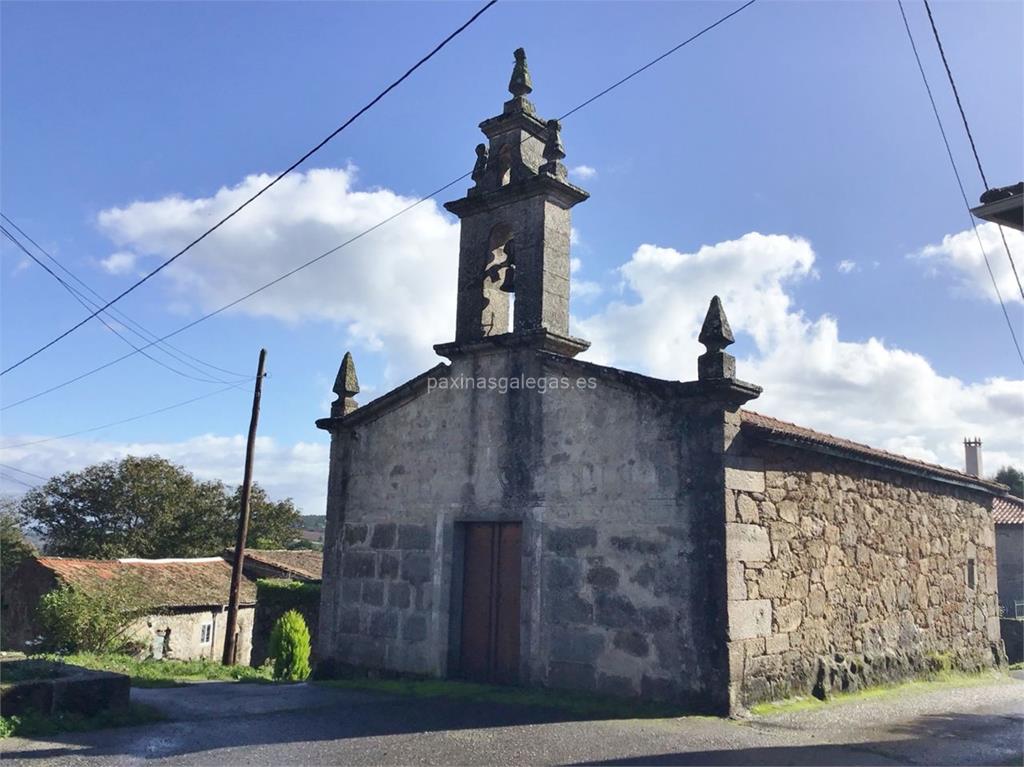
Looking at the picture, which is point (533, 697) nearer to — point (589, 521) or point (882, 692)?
point (589, 521)

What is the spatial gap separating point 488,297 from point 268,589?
1237 centimetres

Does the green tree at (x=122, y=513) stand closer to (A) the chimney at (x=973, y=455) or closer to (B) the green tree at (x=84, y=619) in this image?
(B) the green tree at (x=84, y=619)

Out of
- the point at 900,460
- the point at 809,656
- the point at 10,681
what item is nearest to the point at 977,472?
the point at 900,460

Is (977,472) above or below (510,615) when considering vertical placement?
above

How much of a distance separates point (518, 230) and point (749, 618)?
211 inches

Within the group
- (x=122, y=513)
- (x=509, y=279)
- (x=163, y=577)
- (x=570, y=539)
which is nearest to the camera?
(x=570, y=539)

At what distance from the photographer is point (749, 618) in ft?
27.2

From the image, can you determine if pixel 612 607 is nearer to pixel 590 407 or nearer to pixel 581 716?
pixel 581 716

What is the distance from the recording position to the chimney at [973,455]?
28.7 m

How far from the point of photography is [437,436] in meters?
11.0

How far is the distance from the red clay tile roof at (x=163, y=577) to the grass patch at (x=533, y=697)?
14.1 metres

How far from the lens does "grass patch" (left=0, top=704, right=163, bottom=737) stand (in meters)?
6.96

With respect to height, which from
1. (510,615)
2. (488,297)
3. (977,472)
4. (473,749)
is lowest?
(473,749)

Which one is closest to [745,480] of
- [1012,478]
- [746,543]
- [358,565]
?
[746,543]
